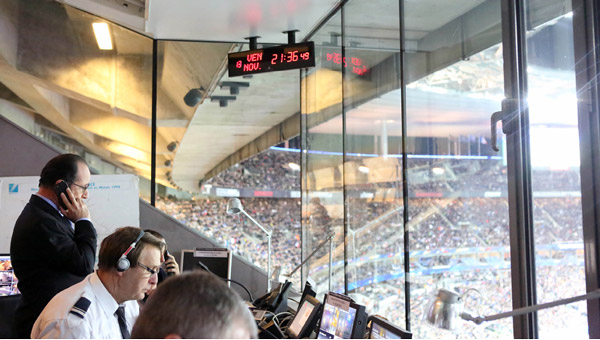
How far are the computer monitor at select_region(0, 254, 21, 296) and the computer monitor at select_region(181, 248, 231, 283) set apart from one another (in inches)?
50.1

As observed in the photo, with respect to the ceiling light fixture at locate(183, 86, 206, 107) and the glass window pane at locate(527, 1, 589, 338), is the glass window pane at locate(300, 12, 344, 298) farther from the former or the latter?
the glass window pane at locate(527, 1, 589, 338)

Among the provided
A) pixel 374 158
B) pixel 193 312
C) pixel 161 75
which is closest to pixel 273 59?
pixel 374 158

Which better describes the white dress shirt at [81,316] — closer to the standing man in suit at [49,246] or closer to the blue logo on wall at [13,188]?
the standing man in suit at [49,246]

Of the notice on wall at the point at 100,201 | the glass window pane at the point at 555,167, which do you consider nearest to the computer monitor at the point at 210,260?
A: the notice on wall at the point at 100,201

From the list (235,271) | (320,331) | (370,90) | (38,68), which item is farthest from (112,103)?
(320,331)

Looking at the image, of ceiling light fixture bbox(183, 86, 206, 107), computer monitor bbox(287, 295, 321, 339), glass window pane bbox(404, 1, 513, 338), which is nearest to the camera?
computer monitor bbox(287, 295, 321, 339)

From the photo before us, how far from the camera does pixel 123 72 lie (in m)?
5.72

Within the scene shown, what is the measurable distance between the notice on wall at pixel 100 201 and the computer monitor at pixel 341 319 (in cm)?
264

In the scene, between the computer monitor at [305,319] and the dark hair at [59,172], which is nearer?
the dark hair at [59,172]

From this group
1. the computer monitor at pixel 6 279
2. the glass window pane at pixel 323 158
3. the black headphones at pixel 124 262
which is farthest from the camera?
the glass window pane at pixel 323 158

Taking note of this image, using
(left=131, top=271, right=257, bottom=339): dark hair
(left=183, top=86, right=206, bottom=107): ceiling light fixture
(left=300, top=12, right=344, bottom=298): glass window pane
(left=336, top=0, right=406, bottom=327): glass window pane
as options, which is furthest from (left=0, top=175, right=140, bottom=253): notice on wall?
(left=131, top=271, right=257, bottom=339): dark hair

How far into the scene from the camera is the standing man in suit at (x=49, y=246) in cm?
246

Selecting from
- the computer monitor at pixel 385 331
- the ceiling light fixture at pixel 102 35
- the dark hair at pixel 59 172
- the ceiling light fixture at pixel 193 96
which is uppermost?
the ceiling light fixture at pixel 102 35

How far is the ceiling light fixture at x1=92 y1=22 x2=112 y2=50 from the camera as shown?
5.58 metres
